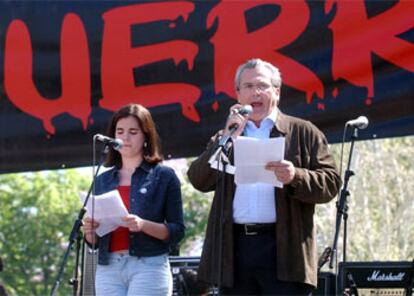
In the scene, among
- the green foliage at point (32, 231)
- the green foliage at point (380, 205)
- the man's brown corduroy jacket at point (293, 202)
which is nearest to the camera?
the man's brown corduroy jacket at point (293, 202)

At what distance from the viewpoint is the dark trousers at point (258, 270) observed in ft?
15.4

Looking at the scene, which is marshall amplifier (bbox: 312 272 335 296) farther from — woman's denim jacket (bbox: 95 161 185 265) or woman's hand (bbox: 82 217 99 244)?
woman's hand (bbox: 82 217 99 244)

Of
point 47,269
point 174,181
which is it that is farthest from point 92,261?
point 47,269

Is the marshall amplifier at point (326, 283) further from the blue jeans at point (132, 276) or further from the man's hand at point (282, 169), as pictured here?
the man's hand at point (282, 169)

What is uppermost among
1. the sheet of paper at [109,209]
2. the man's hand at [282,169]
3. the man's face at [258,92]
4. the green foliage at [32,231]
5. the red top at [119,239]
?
the man's face at [258,92]

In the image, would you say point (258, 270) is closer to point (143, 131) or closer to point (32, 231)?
point (143, 131)

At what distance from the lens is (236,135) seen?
4.63 meters

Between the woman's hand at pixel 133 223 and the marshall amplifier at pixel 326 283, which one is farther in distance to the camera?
the marshall amplifier at pixel 326 283

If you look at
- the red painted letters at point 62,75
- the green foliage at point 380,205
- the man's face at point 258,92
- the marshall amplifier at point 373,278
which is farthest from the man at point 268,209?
the green foliage at point 380,205

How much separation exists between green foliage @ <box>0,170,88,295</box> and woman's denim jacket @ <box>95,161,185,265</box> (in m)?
20.9

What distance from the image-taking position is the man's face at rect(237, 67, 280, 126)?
16.0 feet

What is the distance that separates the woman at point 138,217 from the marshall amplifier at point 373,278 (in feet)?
3.94

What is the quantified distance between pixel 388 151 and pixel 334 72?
1137cm

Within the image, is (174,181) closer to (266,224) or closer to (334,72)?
(266,224)
